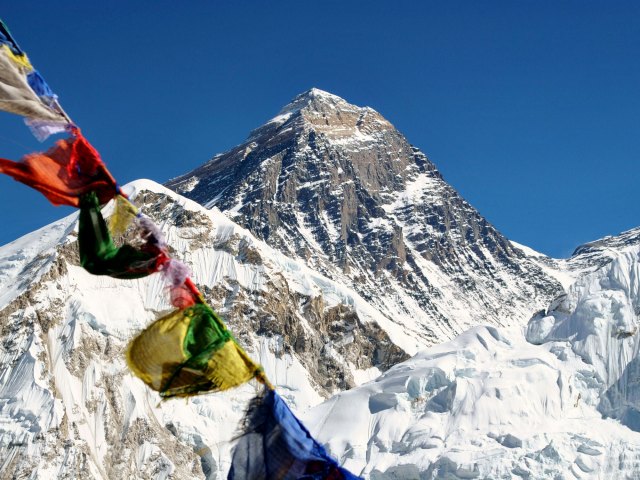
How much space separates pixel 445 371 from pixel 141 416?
146 feet

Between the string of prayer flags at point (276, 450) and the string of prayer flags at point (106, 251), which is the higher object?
the string of prayer flags at point (106, 251)

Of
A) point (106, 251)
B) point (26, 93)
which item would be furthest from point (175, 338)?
point (26, 93)

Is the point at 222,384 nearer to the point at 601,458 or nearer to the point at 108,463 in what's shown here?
the point at 601,458

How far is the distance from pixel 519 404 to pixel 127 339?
142 feet

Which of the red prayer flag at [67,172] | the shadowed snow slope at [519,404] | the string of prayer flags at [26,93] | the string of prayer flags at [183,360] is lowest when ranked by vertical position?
the string of prayer flags at [183,360]

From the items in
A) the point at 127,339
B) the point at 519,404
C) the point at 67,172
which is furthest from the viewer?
the point at 127,339

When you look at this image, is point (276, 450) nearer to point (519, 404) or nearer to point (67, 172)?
point (67, 172)

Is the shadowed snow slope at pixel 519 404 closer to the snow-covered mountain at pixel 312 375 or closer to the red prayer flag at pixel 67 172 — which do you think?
the snow-covered mountain at pixel 312 375

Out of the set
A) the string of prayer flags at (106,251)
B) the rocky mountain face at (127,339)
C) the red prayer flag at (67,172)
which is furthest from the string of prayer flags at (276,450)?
the rocky mountain face at (127,339)

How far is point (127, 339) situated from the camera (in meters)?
107

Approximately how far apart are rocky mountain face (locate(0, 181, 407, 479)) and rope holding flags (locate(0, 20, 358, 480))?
75236 millimetres

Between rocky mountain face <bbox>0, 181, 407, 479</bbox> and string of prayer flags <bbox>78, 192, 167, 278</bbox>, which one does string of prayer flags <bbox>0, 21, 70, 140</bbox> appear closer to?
string of prayer flags <bbox>78, 192, 167, 278</bbox>

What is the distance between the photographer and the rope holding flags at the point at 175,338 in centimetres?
845

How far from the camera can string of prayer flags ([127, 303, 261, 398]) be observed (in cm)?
852
